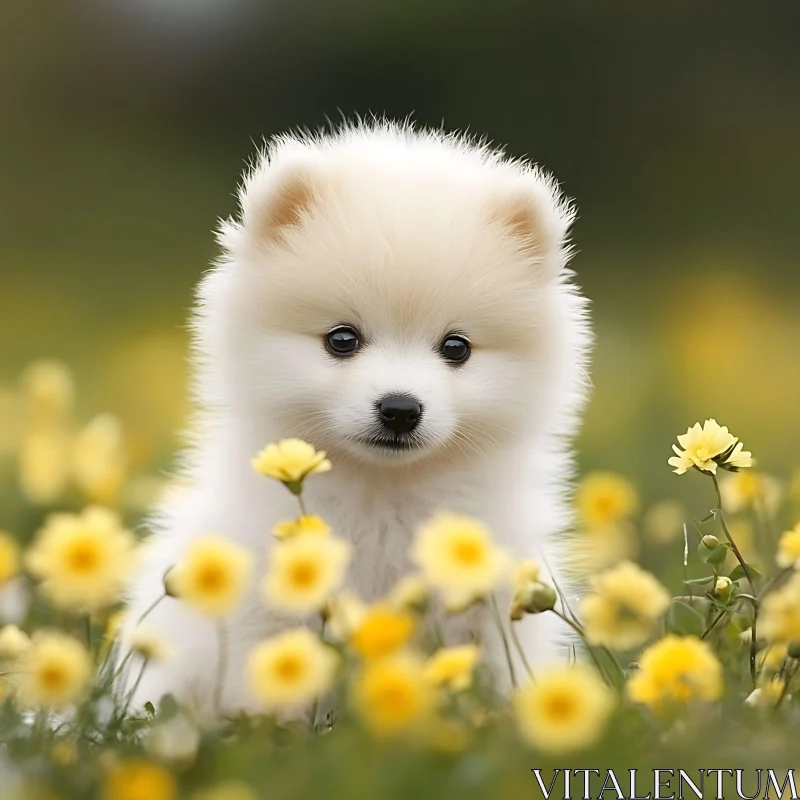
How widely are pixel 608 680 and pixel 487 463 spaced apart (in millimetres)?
916

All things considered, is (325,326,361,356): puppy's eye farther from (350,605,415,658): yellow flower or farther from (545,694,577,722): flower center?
(545,694,577,722): flower center

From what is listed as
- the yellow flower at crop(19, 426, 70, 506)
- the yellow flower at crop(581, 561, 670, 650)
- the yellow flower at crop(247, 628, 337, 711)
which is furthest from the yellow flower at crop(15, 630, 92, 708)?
the yellow flower at crop(19, 426, 70, 506)

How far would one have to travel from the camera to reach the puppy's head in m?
3.54

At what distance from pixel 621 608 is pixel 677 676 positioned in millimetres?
225

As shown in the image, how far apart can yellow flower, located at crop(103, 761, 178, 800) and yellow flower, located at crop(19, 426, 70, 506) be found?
337 cm

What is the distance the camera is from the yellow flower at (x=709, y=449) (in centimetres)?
326

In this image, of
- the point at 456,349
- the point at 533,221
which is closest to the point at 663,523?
the point at 533,221

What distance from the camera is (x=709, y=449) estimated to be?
327cm

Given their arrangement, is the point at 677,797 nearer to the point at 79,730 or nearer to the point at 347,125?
the point at 79,730

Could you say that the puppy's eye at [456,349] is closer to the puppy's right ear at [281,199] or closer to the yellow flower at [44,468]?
the puppy's right ear at [281,199]

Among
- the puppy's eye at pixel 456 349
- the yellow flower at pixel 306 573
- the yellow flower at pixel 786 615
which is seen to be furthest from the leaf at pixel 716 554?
the yellow flower at pixel 306 573

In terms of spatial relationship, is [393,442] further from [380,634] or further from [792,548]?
[380,634]

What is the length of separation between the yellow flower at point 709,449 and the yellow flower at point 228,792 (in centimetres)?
140

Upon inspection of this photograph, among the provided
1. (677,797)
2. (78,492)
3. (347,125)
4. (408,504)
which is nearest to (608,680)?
(677,797)
